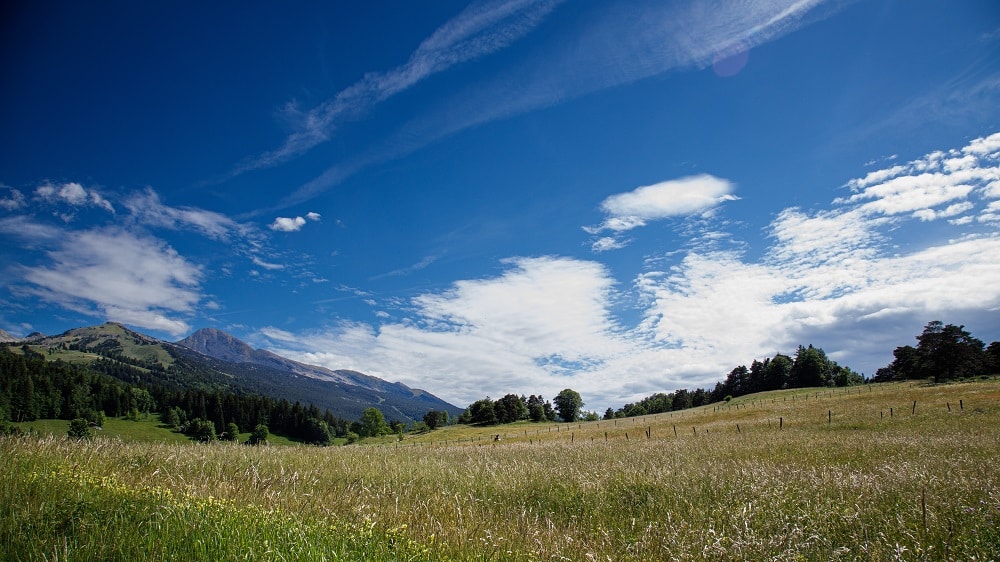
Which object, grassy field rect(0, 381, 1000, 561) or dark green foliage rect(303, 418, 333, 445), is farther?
dark green foliage rect(303, 418, 333, 445)

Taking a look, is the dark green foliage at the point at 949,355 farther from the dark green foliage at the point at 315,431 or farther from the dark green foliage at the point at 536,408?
the dark green foliage at the point at 315,431

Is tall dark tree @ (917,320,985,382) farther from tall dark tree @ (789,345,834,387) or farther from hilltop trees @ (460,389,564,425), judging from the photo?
hilltop trees @ (460,389,564,425)

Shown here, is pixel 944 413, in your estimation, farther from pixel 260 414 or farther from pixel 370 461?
pixel 260 414

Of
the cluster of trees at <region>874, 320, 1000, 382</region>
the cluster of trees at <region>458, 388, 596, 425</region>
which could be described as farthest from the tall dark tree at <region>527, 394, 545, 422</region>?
the cluster of trees at <region>874, 320, 1000, 382</region>

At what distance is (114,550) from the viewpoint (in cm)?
344

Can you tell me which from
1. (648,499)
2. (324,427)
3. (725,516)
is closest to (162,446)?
(648,499)

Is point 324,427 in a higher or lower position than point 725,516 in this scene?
lower

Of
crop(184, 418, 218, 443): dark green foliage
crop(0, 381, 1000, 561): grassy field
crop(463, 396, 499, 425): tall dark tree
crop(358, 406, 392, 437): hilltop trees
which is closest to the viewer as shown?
crop(0, 381, 1000, 561): grassy field

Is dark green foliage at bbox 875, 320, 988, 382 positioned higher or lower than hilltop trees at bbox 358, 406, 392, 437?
higher

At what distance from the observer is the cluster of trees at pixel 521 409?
13625 centimetres

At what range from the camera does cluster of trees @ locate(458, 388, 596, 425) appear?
447ft

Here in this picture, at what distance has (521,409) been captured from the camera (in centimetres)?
13988

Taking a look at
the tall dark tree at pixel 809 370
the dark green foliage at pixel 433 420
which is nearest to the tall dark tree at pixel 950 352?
the tall dark tree at pixel 809 370

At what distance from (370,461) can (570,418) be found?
15225 centimetres
